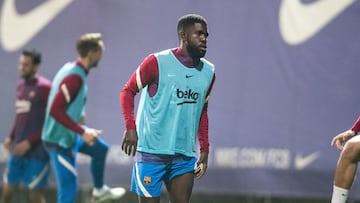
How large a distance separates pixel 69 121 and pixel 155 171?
192 centimetres

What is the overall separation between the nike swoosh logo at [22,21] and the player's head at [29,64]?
603 mm

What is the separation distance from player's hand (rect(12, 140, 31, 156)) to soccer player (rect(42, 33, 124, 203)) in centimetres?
85

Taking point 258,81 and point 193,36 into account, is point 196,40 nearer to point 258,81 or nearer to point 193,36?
point 193,36

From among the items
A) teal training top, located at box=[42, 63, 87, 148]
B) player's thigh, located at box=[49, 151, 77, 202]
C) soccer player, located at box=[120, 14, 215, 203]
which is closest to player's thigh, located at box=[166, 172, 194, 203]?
soccer player, located at box=[120, 14, 215, 203]

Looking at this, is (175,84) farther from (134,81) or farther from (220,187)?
(220,187)

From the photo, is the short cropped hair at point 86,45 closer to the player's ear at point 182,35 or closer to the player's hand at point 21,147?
the player's hand at point 21,147

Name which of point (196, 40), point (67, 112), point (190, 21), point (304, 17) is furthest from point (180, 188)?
point (304, 17)

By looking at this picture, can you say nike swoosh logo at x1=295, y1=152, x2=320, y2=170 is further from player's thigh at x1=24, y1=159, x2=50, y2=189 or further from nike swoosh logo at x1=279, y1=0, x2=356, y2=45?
player's thigh at x1=24, y1=159, x2=50, y2=189

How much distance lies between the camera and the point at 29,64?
9758mm

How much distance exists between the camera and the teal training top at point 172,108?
625 cm

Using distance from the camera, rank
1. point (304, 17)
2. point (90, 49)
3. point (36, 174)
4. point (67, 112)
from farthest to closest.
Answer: point (36, 174)
point (304, 17)
point (90, 49)
point (67, 112)

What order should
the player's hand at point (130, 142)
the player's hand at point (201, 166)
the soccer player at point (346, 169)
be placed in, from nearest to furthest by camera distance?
A: the soccer player at point (346, 169) → the player's hand at point (130, 142) → the player's hand at point (201, 166)

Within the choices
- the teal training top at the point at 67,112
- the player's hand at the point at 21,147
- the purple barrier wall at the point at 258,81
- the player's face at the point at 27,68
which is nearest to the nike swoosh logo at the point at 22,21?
the purple barrier wall at the point at 258,81

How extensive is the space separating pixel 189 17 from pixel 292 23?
295cm
